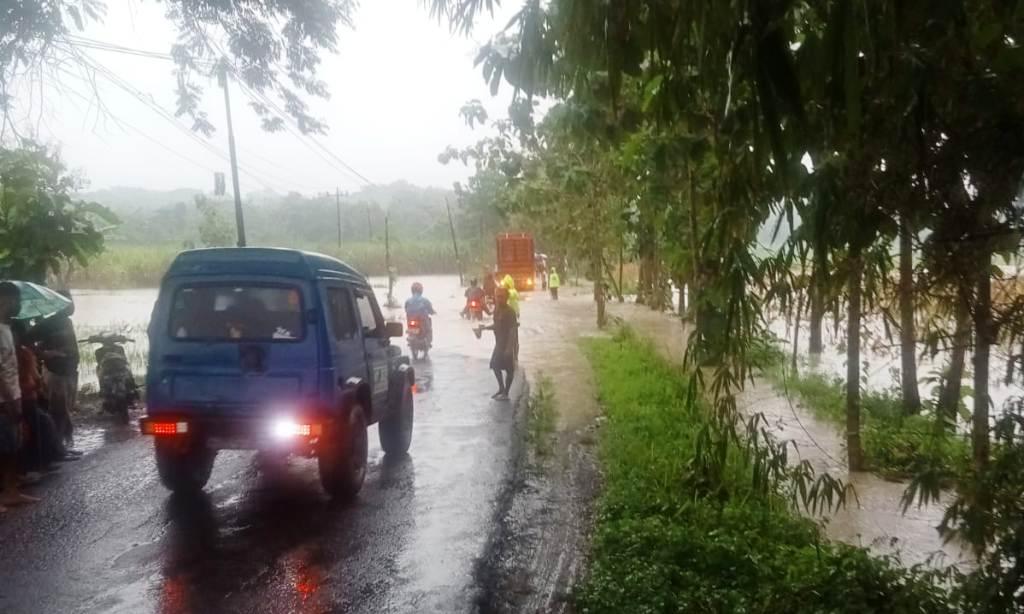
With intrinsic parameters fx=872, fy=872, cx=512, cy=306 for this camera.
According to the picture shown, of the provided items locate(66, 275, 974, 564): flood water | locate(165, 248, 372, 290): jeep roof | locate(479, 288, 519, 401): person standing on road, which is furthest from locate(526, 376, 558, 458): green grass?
locate(165, 248, 372, 290): jeep roof

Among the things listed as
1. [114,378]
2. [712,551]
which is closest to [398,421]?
[712,551]

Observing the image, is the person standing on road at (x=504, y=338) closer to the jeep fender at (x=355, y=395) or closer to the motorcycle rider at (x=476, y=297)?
the jeep fender at (x=355, y=395)

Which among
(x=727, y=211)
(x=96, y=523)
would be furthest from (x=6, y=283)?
(x=727, y=211)

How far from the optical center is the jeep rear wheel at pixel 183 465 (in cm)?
705

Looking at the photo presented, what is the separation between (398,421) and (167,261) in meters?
8.81

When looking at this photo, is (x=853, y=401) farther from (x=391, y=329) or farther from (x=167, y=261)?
(x=167, y=261)

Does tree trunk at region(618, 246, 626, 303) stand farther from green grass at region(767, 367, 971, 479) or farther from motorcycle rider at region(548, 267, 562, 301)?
green grass at region(767, 367, 971, 479)

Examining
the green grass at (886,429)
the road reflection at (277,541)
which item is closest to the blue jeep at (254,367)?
the road reflection at (277,541)

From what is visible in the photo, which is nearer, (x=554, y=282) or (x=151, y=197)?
(x=151, y=197)

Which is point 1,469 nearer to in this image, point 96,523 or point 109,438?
point 96,523

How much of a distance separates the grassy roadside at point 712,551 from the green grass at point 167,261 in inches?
167

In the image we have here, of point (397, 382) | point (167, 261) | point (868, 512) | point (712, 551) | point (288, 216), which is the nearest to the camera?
point (712, 551)

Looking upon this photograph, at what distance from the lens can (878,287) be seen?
419 centimetres

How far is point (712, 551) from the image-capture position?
5617 mm
